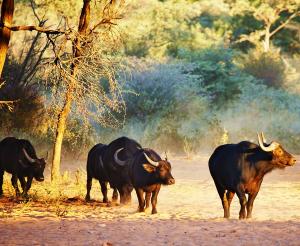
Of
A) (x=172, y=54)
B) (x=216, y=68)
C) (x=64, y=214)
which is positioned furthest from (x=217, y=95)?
(x=64, y=214)

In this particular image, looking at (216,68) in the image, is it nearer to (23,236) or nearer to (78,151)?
(78,151)

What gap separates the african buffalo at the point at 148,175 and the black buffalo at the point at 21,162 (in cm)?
239

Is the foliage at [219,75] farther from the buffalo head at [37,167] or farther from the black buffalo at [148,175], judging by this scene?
the black buffalo at [148,175]

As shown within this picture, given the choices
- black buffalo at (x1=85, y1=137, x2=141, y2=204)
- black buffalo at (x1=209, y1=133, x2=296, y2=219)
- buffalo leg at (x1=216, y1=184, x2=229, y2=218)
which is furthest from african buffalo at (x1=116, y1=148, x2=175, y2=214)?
black buffalo at (x1=209, y1=133, x2=296, y2=219)

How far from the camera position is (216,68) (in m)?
36.6

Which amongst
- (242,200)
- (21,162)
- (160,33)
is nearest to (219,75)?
(160,33)

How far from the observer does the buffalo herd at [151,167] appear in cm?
1239

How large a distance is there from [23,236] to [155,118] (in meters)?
19.2

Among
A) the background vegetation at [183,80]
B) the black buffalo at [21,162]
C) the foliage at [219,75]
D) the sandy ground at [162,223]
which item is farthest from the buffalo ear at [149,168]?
the foliage at [219,75]

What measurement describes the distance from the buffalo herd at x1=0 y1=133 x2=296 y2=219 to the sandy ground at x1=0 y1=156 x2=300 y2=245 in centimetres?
46

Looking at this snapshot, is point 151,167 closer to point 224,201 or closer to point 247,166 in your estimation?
point 224,201

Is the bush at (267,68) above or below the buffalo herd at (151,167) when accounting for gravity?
above

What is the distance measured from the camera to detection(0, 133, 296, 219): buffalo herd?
1239cm

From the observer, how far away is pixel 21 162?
15500mm
